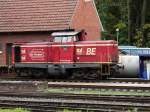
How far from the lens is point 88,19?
47.6 meters

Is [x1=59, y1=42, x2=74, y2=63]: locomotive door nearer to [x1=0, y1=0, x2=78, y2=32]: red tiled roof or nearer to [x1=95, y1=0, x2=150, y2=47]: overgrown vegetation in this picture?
[x1=0, y1=0, x2=78, y2=32]: red tiled roof

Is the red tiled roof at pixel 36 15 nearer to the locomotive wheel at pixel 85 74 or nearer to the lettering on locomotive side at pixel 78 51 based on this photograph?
the lettering on locomotive side at pixel 78 51

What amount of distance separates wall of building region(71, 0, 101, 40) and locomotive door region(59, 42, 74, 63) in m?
11.8

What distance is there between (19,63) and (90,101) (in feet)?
49.2

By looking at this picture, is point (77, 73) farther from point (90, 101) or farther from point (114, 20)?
point (114, 20)

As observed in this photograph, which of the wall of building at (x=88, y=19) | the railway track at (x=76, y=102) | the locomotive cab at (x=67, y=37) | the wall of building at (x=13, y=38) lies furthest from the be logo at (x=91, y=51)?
the wall of building at (x=88, y=19)

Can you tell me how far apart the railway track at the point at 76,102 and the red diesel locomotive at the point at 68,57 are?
9296 mm

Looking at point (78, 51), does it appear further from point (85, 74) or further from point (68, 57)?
point (85, 74)

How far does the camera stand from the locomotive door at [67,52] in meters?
31.7

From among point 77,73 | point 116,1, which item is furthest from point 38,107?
point 116,1

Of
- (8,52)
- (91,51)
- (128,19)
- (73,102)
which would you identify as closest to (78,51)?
(91,51)

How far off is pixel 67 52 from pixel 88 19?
52.5 ft

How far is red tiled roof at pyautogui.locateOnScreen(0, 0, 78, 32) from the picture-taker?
41.6 metres

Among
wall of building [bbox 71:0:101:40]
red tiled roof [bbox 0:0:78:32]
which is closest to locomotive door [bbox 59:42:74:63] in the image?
red tiled roof [bbox 0:0:78:32]
